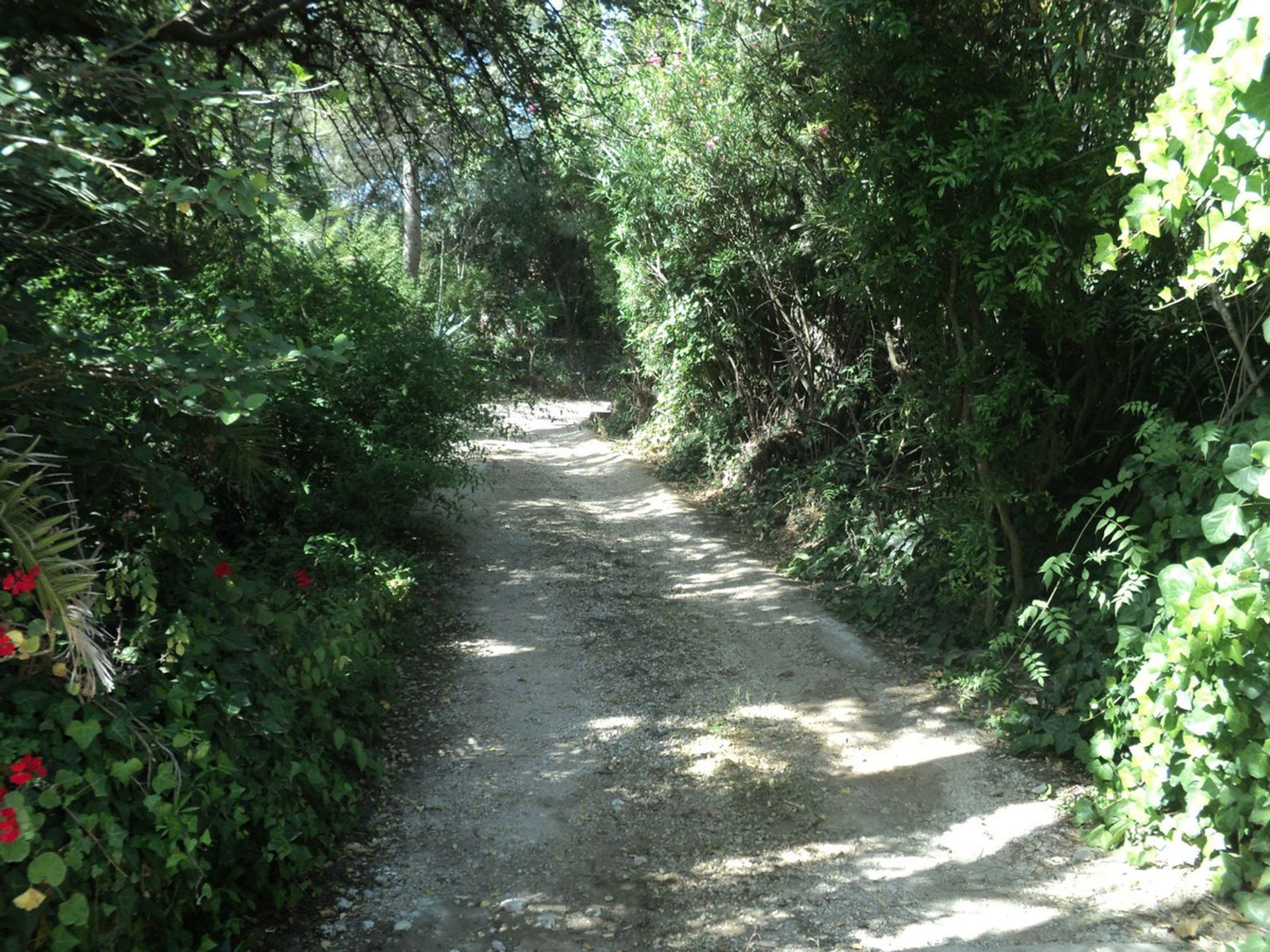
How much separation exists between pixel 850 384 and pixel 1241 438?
5.40 m

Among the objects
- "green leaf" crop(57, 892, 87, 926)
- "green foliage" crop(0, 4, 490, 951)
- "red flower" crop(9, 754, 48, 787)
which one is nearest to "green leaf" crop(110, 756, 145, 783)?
"green foliage" crop(0, 4, 490, 951)

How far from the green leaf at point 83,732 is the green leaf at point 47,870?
0.35m

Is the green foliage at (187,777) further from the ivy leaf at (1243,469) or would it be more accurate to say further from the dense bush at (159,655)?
the ivy leaf at (1243,469)

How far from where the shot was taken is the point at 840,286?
6.96 m

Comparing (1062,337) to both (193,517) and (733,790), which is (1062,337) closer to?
(733,790)

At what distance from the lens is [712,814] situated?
183 inches

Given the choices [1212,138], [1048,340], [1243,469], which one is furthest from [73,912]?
[1048,340]

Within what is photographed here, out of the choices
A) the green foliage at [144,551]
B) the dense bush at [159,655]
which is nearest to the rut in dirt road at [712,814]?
→ the dense bush at [159,655]

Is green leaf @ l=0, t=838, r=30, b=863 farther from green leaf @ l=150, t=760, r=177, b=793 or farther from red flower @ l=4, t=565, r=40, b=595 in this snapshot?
red flower @ l=4, t=565, r=40, b=595

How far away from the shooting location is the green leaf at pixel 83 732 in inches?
113

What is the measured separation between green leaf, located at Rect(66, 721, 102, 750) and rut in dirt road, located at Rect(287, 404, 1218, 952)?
4.18ft

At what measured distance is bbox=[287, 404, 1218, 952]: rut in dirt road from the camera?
12.2 feet

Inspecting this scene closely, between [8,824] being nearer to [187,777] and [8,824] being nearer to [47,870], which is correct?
[47,870]

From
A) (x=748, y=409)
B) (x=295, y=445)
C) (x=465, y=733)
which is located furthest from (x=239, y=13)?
(x=748, y=409)
